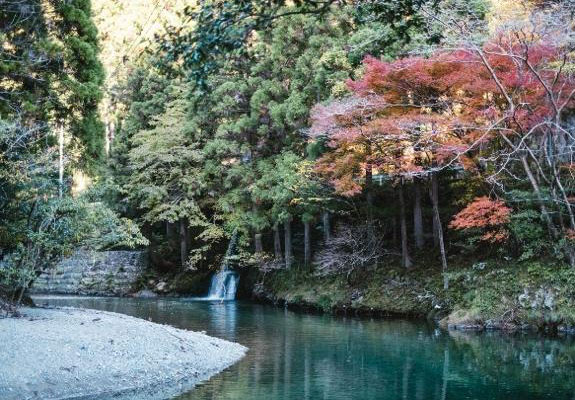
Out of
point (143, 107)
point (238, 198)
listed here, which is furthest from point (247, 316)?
point (143, 107)

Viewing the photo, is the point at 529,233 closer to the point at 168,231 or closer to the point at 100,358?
the point at 100,358

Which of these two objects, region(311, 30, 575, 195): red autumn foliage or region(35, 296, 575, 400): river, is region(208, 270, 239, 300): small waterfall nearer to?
region(35, 296, 575, 400): river

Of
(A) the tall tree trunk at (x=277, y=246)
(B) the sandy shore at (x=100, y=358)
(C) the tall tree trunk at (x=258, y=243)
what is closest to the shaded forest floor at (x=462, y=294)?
(A) the tall tree trunk at (x=277, y=246)

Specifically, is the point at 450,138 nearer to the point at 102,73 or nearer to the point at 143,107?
the point at 102,73

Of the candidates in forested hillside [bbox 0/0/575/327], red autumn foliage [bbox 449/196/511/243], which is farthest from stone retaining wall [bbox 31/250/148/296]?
red autumn foliage [bbox 449/196/511/243]

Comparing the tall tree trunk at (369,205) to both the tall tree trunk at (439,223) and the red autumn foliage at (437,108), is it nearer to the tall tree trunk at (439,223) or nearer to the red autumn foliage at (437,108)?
the red autumn foliage at (437,108)

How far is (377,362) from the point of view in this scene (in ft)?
39.9

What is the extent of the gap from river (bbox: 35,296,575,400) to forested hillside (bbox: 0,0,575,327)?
2.15 metres

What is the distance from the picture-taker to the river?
9844 mm

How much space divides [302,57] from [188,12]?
56.7 ft

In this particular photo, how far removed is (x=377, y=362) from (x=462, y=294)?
21.2 ft

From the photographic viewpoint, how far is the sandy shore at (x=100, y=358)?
8.78m

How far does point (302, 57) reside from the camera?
21.9m

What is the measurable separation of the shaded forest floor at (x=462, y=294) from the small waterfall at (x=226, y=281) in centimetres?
362
